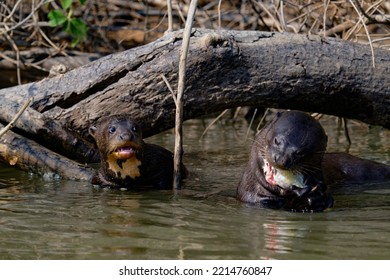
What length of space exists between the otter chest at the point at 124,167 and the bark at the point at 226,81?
0.42 metres

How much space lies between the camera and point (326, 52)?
5668 millimetres

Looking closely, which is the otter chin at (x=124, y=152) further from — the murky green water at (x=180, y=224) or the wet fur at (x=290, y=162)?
the wet fur at (x=290, y=162)

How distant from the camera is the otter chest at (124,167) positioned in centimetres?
541

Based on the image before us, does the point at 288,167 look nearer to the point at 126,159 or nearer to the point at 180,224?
the point at 180,224

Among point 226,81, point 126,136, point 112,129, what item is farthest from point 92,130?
point 226,81

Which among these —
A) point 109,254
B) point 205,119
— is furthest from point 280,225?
point 205,119

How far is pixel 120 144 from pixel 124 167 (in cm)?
22

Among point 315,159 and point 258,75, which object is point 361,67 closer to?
point 258,75

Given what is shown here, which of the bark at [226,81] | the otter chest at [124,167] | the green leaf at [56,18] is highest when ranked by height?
the green leaf at [56,18]

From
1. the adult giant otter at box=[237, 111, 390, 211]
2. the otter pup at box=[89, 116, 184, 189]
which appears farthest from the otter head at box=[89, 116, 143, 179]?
the adult giant otter at box=[237, 111, 390, 211]

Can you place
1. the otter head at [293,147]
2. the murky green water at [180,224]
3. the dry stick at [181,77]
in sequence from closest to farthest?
the murky green water at [180,224]
the otter head at [293,147]
the dry stick at [181,77]

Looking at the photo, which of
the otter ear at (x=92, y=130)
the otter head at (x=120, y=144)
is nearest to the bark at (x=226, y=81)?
the otter ear at (x=92, y=130)

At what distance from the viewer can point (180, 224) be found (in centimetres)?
427
